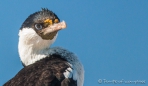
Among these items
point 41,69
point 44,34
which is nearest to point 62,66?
point 41,69

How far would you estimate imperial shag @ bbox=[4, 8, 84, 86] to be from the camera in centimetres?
852

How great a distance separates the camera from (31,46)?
9203 mm

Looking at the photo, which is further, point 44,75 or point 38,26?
point 38,26

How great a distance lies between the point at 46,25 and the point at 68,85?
1.47 m

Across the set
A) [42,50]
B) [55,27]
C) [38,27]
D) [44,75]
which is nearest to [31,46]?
[42,50]

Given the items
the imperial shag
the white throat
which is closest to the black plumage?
the imperial shag

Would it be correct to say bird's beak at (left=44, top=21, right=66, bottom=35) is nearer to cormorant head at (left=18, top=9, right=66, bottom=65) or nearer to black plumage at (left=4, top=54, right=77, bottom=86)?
cormorant head at (left=18, top=9, right=66, bottom=65)

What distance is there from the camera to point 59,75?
26.5 feet

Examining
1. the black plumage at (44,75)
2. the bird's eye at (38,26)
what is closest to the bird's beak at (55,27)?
the bird's eye at (38,26)

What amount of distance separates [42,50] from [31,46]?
0.20 m

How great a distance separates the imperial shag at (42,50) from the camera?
27.9 ft

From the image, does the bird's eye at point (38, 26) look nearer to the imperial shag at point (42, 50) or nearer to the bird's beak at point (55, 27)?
the imperial shag at point (42, 50)

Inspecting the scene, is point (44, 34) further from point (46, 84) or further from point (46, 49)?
point (46, 84)

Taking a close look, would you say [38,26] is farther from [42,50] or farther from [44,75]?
[44,75]
